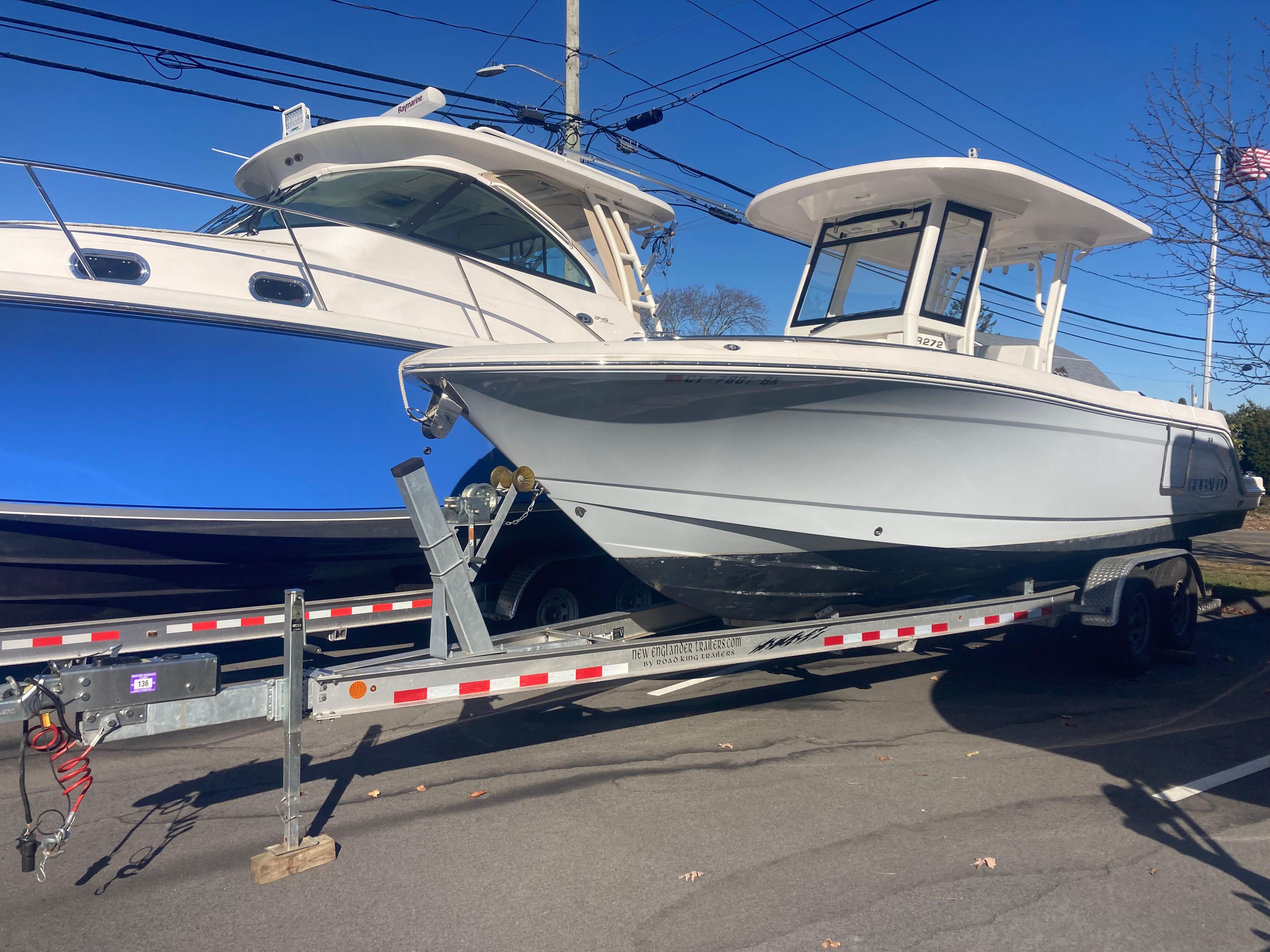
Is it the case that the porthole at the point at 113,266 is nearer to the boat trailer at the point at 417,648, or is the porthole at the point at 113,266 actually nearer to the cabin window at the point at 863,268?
the boat trailer at the point at 417,648

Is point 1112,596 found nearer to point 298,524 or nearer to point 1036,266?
point 1036,266

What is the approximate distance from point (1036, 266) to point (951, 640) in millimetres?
3106

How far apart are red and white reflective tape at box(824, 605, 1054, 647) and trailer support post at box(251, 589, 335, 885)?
2852 mm

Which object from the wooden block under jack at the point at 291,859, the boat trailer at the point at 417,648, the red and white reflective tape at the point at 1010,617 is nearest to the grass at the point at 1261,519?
the boat trailer at the point at 417,648

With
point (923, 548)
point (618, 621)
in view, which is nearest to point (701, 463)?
point (618, 621)

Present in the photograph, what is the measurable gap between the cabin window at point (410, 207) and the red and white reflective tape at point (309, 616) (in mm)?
2522

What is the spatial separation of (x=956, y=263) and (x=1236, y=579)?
7201 millimetres

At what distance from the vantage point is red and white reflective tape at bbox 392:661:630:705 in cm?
373

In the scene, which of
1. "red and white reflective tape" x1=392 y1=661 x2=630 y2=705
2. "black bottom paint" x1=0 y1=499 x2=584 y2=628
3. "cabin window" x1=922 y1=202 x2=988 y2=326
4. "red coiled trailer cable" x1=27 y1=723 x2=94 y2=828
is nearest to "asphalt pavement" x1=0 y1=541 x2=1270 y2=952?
"red coiled trailer cable" x1=27 y1=723 x2=94 y2=828

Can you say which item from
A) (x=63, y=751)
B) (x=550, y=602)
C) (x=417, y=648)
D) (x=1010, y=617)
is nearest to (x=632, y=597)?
(x=550, y=602)

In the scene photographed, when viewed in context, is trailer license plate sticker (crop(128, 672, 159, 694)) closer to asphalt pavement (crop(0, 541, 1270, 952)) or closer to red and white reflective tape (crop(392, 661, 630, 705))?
asphalt pavement (crop(0, 541, 1270, 952))

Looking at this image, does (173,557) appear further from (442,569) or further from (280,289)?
(442,569)

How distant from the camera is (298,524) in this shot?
17.4 feet

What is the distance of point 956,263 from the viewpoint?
231 inches
